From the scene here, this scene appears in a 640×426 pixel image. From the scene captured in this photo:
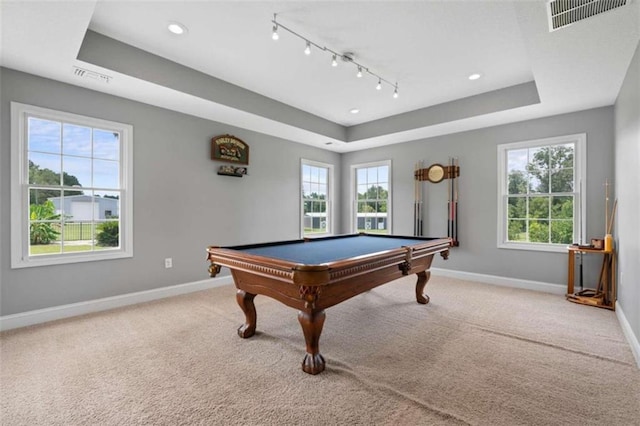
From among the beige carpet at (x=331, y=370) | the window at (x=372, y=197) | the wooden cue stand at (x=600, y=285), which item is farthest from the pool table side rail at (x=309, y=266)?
the window at (x=372, y=197)

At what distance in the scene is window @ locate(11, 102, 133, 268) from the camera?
2.84m

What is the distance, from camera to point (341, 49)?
3010 millimetres

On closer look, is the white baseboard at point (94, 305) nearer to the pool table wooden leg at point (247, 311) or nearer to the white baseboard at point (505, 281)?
the pool table wooden leg at point (247, 311)

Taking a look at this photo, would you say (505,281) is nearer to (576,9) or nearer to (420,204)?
(420,204)

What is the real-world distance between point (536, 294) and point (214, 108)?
488cm

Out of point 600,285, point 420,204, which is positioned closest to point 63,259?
point 420,204

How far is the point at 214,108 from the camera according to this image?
382cm

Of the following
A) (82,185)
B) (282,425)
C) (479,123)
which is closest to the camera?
(282,425)

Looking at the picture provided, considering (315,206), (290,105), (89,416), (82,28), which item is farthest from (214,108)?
(89,416)

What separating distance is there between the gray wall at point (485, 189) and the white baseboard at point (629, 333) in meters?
0.97

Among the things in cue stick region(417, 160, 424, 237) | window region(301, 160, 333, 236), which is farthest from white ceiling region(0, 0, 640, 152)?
window region(301, 160, 333, 236)

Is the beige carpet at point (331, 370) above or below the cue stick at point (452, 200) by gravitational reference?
below

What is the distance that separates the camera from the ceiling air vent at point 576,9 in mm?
1874

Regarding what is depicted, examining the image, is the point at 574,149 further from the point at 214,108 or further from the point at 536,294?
the point at 214,108
